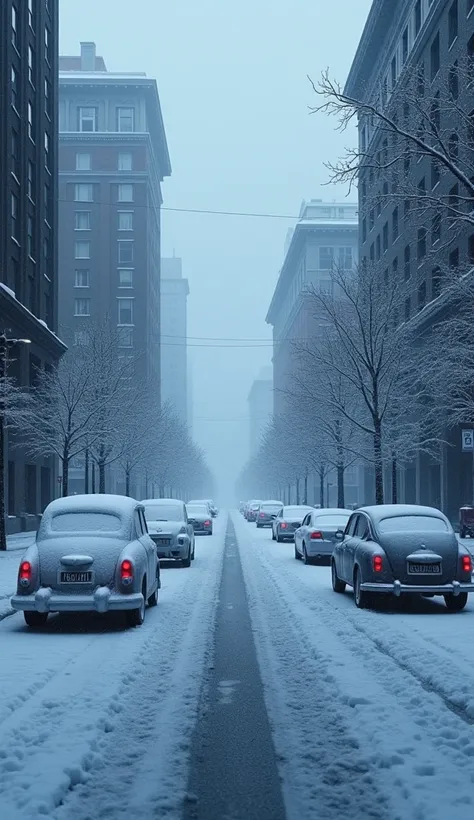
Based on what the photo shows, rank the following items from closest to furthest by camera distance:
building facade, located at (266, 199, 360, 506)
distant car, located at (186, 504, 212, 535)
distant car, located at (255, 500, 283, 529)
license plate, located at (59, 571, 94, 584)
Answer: license plate, located at (59, 571, 94, 584), distant car, located at (186, 504, 212, 535), distant car, located at (255, 500, 283, 529), building facade, located at (266, 199, 360, 506)

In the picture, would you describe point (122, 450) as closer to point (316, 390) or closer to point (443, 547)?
point (316, 390)

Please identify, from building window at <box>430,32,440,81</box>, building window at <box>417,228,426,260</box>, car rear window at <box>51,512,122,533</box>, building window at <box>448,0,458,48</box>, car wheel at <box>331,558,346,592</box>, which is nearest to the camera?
car rear window at <box>51,512,122,533</box>

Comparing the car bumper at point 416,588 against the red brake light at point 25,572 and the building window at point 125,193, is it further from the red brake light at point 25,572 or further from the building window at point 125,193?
the building window at point 125,193

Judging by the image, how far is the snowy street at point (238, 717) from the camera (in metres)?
5.74

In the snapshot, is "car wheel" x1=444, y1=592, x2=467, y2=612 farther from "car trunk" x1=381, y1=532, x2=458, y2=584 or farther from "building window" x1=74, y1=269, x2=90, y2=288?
"building window" x1=74, y1=269, x2=90, y2=288

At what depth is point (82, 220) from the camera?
10594cm

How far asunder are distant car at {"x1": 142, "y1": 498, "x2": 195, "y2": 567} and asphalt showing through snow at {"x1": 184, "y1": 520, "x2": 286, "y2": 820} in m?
12.4

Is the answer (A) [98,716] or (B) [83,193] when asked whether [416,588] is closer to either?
(A) [98,716]

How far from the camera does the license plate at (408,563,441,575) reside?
47.1ft

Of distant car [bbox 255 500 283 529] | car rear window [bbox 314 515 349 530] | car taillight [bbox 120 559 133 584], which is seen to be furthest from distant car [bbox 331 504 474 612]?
distant car [bbox 255 500 283 529]

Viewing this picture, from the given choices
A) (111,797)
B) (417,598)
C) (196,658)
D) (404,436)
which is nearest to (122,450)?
(404,436)

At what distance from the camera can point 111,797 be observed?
5.73 m

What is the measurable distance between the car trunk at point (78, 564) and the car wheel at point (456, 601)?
16.9ft

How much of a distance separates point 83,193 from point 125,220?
513cm
